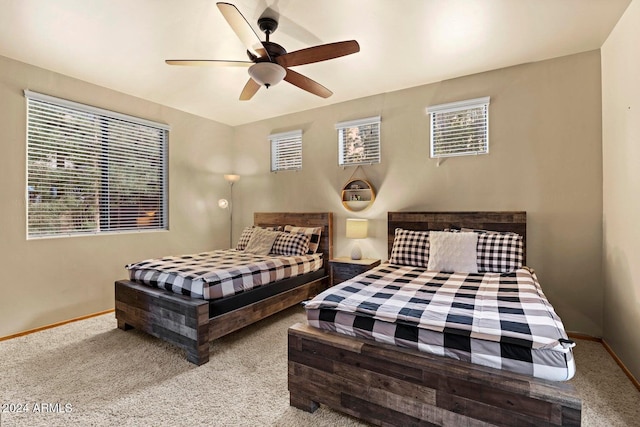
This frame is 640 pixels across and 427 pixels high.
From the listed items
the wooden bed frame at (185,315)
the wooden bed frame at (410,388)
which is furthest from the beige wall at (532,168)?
the wooden bed frame at (410,388)

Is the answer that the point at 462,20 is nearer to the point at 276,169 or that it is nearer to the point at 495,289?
the point at 495,289

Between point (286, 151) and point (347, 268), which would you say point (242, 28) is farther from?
point (286, 151)

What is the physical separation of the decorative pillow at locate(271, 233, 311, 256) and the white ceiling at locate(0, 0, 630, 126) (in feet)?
6.54

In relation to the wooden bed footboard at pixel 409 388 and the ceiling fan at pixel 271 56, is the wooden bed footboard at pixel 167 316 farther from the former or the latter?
the ceiling fan at pixel 271 56

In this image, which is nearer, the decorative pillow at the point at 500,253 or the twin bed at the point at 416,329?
the twin bed at the point at 416,329

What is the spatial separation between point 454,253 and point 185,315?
2487 mm

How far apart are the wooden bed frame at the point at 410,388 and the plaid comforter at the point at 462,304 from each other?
16cm

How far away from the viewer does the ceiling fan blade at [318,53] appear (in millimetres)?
2162

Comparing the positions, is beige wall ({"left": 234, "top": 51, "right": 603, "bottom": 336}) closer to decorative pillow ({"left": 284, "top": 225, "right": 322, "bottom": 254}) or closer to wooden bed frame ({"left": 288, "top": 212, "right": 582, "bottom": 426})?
decorative pillow ({"left": 284, "top": 225, "right": 322, "bottom": 254})

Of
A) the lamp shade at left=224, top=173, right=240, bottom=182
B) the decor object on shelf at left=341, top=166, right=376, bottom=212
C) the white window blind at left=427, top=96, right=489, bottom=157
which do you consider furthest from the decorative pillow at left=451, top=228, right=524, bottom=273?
the lamp shade at left=224, top=173, right=240, bottom=182

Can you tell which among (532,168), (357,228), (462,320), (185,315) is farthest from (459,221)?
(185,315)

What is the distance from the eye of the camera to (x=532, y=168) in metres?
3.11

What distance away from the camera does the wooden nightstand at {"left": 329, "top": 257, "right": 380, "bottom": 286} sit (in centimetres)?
360

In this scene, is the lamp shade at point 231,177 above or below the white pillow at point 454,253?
above
